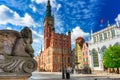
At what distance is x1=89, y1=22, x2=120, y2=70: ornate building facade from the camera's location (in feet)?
178

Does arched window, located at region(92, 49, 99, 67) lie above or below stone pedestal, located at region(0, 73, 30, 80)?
above

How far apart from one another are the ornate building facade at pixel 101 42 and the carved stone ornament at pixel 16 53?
168 ft

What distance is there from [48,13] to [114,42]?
169 ft

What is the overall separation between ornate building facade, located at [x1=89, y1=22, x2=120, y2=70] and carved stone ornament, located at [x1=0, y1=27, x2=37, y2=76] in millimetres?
51208

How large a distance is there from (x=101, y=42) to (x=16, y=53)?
57751 millimetres

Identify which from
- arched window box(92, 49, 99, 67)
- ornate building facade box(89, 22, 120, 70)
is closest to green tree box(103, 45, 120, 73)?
ornate building facade box(89, 22, 120, 70)

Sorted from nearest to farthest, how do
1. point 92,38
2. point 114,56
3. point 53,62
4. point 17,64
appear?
point 17,64
point 114,56
point 92,38
point 53,62

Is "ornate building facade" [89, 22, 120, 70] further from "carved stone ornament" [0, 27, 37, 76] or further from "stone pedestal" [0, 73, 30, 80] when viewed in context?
"stone pedestal" [0, 73, 30, 80]

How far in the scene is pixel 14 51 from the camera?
162 inches

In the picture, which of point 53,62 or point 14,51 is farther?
point 53,62

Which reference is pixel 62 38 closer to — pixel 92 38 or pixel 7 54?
pixel 92 38

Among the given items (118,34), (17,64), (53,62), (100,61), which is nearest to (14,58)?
(17,64)

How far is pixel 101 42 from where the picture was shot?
6000 centimetres

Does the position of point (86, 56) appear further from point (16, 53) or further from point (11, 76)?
point (11, 76)
